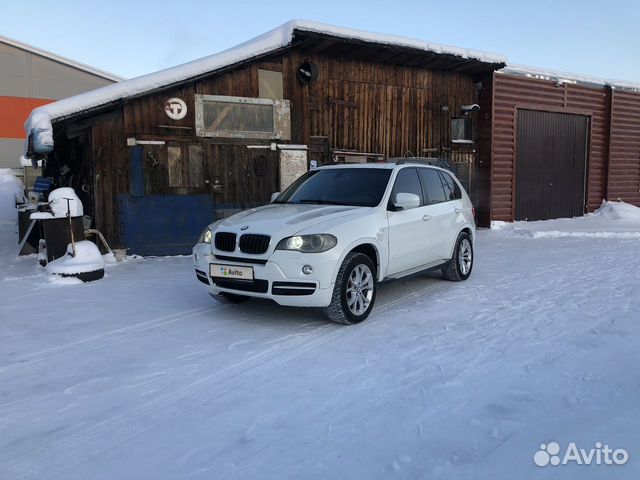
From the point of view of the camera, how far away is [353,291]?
5.24m

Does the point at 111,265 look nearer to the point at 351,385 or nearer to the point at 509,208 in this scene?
the point at 351,385

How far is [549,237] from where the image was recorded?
41.7ft

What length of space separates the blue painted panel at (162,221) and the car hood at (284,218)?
4.85 m

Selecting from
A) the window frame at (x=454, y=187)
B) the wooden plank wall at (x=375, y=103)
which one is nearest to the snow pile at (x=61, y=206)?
the wooden plank wall at (x=375, y=103)

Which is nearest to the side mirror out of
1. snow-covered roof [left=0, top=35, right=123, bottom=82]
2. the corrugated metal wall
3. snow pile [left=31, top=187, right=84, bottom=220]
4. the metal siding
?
snow pile [left=31, top=187, right=84, bottom=220]

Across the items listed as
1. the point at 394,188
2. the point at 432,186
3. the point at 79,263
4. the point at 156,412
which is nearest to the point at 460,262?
the point at 432,186

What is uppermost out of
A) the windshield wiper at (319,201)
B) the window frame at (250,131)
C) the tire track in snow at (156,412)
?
the window frame at (250,131)

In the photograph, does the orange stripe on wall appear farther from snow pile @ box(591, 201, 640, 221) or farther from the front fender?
the front fender

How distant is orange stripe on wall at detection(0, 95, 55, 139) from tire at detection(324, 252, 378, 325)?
2599cm

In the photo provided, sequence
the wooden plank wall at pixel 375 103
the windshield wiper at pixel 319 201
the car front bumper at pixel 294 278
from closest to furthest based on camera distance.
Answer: the car front bumper at pixel 294 278, the windshield wiper at pixel 319 201, the wooden plank wall at pixel 375 103

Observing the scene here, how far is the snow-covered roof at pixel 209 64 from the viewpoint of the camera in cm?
894

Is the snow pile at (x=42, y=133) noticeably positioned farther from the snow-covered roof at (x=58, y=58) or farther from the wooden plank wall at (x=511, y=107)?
the snow-covered roof at (x=58, y=58)

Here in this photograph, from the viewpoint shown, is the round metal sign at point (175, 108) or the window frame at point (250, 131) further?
the window frame at point (250, 131)

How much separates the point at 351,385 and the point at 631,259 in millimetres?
7397
